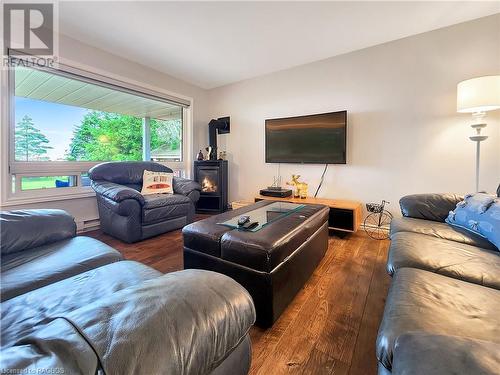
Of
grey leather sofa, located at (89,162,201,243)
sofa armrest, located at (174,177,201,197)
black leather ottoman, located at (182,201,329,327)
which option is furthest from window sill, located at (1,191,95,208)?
black leather ottoman, located at (182,201,329,327)

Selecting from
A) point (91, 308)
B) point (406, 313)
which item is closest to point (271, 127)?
point (406, 313)

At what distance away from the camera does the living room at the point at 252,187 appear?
1.85ft

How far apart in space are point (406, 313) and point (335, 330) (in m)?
0.63

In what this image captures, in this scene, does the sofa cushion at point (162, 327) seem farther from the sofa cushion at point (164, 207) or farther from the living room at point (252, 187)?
the sofa cushion at point (164, 207)

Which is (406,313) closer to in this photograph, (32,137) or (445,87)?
(445,87)

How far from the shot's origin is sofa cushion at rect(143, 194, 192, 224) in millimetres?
2577

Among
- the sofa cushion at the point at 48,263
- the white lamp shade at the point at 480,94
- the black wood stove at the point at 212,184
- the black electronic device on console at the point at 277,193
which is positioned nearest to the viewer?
the sofa cushion at the point at 48,263

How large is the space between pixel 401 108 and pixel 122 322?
3327 millimetres

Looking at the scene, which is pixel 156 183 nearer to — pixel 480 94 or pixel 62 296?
pixel 62 296

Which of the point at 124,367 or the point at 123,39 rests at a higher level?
the point at 123,39

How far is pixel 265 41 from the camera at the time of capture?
9.14 feet

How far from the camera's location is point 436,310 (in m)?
0.74

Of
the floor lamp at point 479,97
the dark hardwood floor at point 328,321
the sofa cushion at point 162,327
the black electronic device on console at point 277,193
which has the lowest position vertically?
the dark hardwood floor at point 328,321

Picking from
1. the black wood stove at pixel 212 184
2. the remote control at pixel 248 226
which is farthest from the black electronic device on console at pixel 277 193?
the remote control at pixel 248 226
